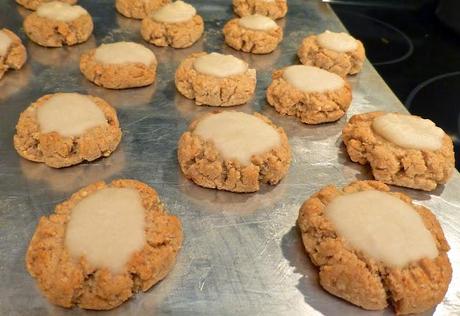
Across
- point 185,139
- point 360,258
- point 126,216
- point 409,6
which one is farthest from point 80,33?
point 409,6

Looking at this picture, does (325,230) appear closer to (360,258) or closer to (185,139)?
(360,258)

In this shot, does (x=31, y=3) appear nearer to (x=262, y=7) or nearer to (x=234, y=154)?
(x=262, y=7)

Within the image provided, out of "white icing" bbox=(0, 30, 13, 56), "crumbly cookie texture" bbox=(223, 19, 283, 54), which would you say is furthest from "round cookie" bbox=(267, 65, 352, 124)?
"white icing" bbox=(0, 30, 13, 56)

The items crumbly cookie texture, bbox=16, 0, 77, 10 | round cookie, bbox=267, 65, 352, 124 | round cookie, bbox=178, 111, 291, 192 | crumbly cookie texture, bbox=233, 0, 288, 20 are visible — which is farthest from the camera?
crumbly cookie texture, bbox=233, 0, 288, 20

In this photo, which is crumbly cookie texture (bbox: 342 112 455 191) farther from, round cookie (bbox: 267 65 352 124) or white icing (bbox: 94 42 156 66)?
white icing (bbox: 94 42 156 66)

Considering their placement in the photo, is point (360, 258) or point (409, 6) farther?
point (409, 6)

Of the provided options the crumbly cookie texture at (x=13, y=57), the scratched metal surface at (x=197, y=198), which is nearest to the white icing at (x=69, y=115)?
the scratched metal surface at (x=197, y=198)

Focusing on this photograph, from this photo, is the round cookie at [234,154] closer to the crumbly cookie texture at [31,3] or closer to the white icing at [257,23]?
the white icing at [257,23]
